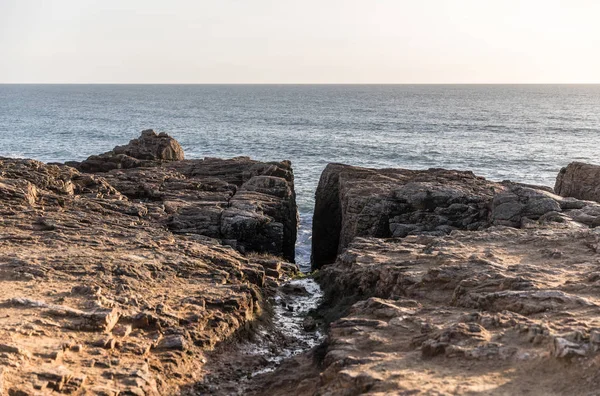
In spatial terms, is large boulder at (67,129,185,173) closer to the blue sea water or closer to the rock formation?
the rock formation

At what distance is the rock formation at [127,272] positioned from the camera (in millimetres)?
15288

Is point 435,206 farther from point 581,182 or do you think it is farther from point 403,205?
point 581,182

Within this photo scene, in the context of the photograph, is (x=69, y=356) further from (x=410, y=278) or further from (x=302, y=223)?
(x=302, y=223)

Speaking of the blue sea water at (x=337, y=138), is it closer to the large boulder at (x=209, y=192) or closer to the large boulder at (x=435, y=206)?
the large boulder at (x=209, y=192)

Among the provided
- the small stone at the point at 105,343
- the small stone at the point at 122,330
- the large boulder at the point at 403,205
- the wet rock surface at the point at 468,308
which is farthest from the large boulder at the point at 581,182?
the small stone at the point at 105,343

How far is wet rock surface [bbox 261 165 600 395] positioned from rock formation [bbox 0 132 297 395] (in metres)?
3.03

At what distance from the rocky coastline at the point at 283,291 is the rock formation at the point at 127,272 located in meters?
0.06

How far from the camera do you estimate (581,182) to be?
35188mm

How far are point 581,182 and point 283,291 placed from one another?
1979 centimetres

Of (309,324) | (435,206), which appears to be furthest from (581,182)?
(309,324)

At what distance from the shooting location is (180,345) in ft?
56.4

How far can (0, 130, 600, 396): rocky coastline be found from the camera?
14359mm

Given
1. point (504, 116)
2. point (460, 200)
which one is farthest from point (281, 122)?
point (460, 200)

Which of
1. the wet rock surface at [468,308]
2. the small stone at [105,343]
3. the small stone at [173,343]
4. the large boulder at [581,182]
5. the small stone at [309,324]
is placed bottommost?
the small stone at [309,324]
